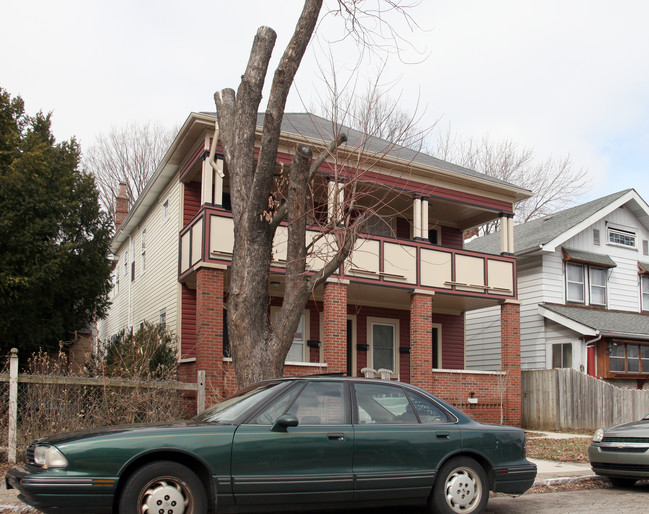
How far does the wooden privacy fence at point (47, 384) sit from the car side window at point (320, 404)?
4025mm

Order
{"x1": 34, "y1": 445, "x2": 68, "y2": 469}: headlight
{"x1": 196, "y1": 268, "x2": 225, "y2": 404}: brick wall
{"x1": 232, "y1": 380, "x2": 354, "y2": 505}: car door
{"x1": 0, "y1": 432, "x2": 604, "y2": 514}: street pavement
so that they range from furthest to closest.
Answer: {"x1": 196, "y1": 268, "x2": 225, "y2": 404}: brick wall, {"x1": 0, "y1": 432, "x2": 604, "y2": 514}: street pavement, {"x1": 232, "y1": 380, "x2": 354, "y2": 505}: car door, {"x1": 34, "y1": 445, "x2": 68, "y2": 469}: headlight

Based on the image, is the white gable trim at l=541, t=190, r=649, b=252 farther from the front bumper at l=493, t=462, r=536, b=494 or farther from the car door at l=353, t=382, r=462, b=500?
the car door at l=353, t=382, r=462, b=500

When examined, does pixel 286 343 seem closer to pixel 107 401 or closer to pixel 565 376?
pixel 107 401

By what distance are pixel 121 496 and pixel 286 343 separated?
3668 millimetres

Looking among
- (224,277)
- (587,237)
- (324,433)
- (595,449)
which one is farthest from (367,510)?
(587,237)

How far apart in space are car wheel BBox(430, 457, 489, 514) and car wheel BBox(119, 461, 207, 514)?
232 cm

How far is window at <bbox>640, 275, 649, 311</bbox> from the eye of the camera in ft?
80.1

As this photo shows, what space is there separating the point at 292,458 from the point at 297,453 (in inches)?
2.5

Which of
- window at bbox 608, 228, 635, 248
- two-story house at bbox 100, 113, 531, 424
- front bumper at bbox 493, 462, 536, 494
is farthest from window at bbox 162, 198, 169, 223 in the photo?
window at bbox 608, 228, 635, 248

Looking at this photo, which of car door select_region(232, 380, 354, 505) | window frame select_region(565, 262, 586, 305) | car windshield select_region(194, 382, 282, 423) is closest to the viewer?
car door select_region(232, 380, 354, 505)

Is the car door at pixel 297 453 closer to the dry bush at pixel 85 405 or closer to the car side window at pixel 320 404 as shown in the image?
the car side window at pixel 320 404

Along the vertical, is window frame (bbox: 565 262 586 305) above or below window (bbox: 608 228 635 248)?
below

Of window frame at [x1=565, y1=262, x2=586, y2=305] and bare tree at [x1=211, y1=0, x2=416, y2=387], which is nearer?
bare tree at [x1=211, y1=0, x2=416, y2=387]

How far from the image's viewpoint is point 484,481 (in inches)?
273
